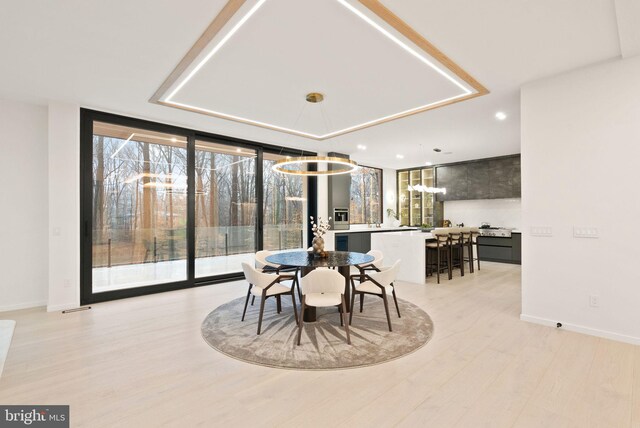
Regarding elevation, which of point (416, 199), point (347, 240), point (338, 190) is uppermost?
point (338, 190)

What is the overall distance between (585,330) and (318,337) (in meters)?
2.86

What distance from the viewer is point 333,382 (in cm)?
234

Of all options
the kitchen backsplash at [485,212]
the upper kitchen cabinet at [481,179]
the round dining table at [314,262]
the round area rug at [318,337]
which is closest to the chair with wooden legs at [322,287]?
the round area rug at [318,337]

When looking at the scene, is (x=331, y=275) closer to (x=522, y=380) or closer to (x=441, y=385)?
(x=441, y=385)

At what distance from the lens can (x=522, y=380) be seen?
233cm

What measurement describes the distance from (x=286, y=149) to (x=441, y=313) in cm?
455

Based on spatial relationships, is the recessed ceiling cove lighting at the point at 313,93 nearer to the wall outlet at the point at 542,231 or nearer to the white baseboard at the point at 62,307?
the wall outlet at the point at 542,231

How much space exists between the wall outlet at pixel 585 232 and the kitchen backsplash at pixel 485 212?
481 cm

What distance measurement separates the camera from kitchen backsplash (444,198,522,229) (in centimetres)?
798

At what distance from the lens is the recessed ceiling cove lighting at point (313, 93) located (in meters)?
2.34

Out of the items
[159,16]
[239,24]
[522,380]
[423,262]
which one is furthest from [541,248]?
[159,16]

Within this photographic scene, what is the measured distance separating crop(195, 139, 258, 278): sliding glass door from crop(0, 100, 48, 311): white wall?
83.5 inches

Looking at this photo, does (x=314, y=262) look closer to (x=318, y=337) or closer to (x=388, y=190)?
(x=318, y=337)

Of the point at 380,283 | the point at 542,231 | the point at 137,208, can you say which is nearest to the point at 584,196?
the point at 542,231
